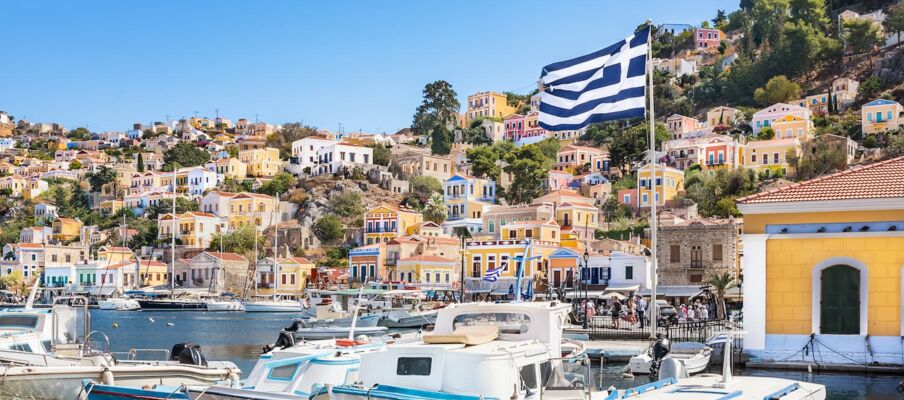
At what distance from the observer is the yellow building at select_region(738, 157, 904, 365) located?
861 inches

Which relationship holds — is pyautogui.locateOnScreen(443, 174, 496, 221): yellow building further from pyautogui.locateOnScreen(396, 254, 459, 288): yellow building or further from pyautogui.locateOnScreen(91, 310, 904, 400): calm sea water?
pyautogui.locateOnScreen(91, 310, 904, 400): calm sea water

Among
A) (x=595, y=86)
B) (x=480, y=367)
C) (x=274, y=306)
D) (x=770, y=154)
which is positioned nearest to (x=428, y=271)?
(x=274, y=306)

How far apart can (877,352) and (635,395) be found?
35.1 feet

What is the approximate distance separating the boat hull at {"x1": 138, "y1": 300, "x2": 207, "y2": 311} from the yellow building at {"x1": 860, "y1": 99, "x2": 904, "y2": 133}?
69.3 m

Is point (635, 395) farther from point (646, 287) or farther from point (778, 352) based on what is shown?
point (646, 287)

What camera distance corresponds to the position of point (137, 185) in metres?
136

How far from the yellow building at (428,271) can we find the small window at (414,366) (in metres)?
67.6

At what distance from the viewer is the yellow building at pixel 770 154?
96.1 m

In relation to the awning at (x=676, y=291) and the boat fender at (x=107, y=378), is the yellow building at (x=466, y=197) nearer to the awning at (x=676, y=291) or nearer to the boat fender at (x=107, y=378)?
the awning at (x=676, y=291)

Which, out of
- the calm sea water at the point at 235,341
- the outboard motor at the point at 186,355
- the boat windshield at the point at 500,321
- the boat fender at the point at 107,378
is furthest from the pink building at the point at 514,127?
the boat windshield at the point at 500,321

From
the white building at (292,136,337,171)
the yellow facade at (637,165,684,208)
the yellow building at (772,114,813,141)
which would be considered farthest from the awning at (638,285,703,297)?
the white building at (292,136,337,171)

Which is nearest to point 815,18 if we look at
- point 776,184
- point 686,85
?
point 686,85

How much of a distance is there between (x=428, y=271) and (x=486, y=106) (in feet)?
279

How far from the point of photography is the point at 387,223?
9762 cm
